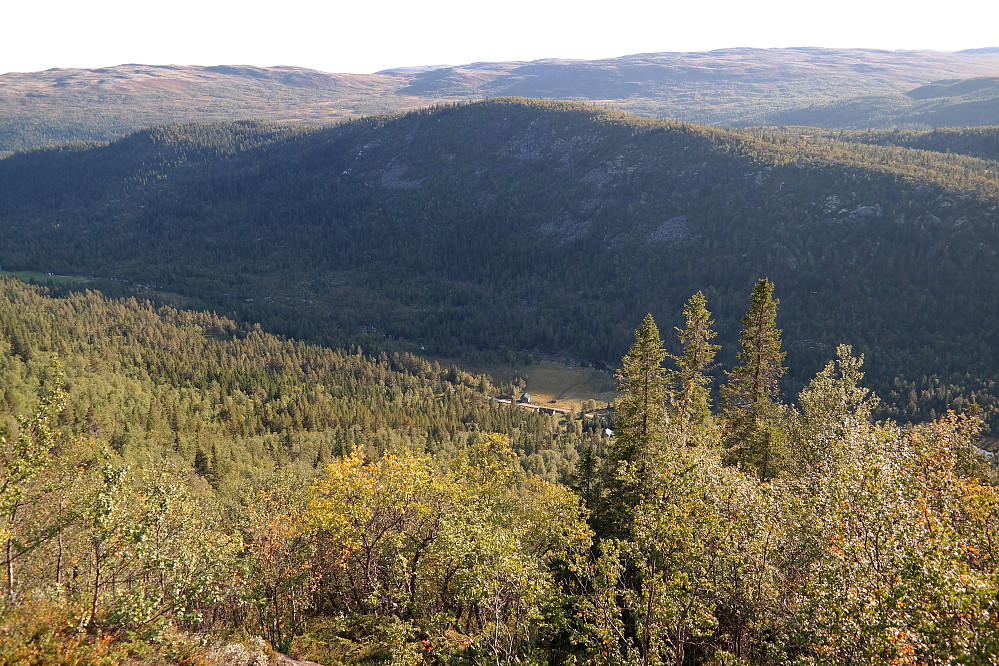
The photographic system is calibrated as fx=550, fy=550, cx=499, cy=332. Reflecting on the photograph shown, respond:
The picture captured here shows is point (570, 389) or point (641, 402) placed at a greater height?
point (641, 402)

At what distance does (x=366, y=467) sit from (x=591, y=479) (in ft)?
71.0

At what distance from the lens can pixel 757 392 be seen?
44.1 metres

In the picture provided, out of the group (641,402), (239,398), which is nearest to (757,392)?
(641,402)

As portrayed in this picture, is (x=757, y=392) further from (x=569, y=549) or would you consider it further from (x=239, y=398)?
(x=239, y=398)

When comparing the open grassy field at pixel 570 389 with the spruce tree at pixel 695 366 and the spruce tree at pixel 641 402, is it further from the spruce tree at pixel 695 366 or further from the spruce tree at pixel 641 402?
the spruce tree at pixel 641 402

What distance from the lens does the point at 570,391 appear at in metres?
186

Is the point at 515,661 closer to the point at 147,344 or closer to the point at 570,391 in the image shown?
the point at 570,391

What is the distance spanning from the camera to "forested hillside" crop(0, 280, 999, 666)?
16.9m

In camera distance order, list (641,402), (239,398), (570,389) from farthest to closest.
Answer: (570,389)
(239,398)
(641,402)

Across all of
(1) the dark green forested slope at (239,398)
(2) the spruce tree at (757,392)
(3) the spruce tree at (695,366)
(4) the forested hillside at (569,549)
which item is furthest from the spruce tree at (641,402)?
(1) the dark green forested slope at (239,398)

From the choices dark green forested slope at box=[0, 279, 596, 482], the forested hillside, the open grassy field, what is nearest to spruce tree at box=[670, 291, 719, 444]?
the forested hillside

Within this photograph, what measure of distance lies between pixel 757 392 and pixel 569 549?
24026mm

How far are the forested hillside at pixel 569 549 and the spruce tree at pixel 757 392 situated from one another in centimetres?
20

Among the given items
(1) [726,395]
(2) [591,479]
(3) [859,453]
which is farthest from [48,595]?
(1) [726,395]
